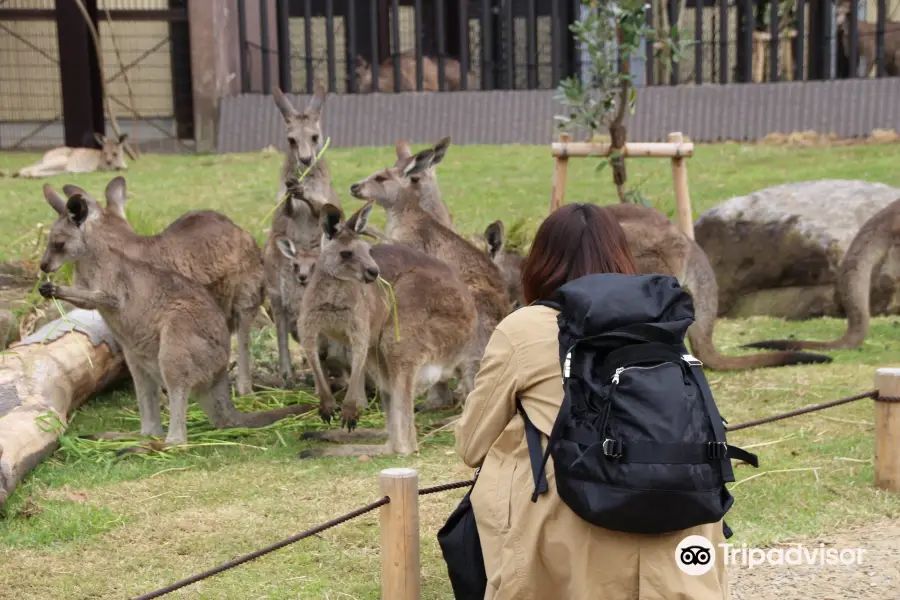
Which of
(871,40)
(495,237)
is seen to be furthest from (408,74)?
(495,237)

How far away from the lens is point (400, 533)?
3.04 m

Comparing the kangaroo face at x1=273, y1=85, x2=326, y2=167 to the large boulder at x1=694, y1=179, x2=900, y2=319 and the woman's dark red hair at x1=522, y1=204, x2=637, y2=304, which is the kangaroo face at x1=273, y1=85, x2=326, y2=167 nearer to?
the large boulder at x1=694, y1=179, x2=900, y2=319

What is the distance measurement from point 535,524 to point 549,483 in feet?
0.32

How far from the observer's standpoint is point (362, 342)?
16.6ft

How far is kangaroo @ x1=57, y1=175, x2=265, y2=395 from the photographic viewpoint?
5.97 meters

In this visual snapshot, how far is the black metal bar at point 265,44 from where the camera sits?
13047 mm

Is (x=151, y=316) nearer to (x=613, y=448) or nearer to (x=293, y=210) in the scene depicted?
(x=293, y=210)

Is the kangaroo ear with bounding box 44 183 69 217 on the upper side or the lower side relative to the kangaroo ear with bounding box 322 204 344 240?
upper

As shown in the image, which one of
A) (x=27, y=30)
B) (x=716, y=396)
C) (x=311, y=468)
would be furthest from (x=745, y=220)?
(x=27, y=30)

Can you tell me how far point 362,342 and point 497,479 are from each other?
95.1 inches

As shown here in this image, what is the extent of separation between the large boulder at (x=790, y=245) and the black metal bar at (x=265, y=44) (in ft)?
21.0

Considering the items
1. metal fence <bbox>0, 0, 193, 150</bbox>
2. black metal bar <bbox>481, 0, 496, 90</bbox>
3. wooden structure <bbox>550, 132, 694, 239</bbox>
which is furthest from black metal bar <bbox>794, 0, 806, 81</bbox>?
metal fence <bbox>0, 0, 193, 150</bbox>

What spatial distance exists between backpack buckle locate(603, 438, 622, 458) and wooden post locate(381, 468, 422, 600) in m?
0.79

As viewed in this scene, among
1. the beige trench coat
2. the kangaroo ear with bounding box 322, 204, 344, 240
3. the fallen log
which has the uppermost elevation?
the kangaroo ear with bounding box 322, 204, 344, 240
